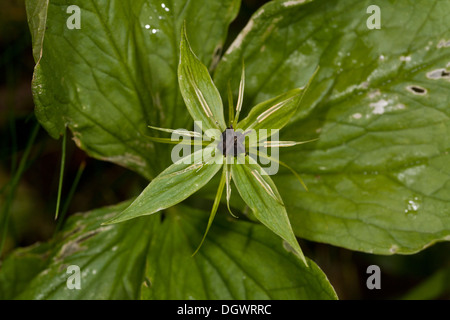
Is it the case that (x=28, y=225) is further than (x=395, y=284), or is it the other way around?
(x=395, y=284)

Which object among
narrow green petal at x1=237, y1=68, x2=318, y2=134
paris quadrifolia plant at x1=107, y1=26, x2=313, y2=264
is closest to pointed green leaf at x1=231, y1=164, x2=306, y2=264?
paris quadrifolia plant at x1=107, y1=26, x2=313, y2=264

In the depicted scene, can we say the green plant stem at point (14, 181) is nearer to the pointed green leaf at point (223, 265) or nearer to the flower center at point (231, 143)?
the pointed green leaf at point (223, 265)

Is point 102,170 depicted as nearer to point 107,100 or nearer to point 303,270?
point 107,100

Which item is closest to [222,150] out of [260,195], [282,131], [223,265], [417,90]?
[260,195]

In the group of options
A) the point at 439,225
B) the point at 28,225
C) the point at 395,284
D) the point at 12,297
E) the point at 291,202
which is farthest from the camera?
the point at 395,284

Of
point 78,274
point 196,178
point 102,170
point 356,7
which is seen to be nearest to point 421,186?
point 356,7

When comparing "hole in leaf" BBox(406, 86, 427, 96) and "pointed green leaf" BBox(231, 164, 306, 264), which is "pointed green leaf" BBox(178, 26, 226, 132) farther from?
"hole in leaf" BBox(406, 86, 427, 96)
